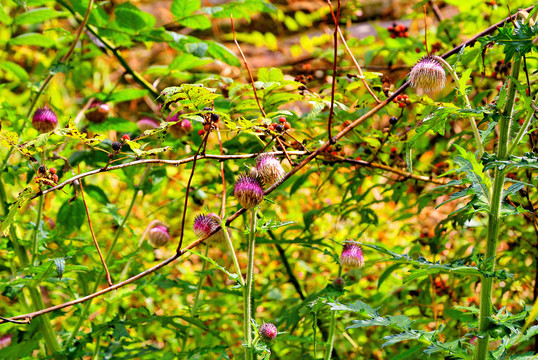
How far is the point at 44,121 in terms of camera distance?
1.57 meters

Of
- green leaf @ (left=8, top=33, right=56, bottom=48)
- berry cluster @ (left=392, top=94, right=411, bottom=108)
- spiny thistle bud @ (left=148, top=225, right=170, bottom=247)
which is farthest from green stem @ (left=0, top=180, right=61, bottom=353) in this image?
berry cluster @ (left=392, top=94, right=411, bottom=108)

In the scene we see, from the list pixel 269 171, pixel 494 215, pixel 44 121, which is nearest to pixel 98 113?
pixel 44 121

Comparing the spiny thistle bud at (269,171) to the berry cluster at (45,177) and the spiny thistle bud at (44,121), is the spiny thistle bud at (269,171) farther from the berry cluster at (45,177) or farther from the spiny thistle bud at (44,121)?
the spiny thistle bud at (44,121)

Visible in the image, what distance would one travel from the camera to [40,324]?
1582 millimetres

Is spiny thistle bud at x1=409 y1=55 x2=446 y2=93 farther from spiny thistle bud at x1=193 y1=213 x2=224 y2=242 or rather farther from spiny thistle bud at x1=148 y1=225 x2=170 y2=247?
spiny thistle bud at x1=148 y1=225 x2=170 y2=247

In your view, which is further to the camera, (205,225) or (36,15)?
(36,15)

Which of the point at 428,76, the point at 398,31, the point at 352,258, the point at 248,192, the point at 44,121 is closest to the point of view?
the point at 248,192

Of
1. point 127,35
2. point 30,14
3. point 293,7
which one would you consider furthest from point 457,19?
point 293,7

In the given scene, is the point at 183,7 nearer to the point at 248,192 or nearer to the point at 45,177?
the point at 45,177

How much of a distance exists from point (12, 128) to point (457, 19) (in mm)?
1650

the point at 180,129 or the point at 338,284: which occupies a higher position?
the point at 180,129

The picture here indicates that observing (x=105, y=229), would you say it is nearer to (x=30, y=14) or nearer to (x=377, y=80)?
(x=30, y=14)

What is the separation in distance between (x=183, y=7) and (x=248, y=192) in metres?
0.97

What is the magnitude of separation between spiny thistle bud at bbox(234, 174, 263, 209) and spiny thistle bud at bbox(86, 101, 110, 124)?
3.05 ft
